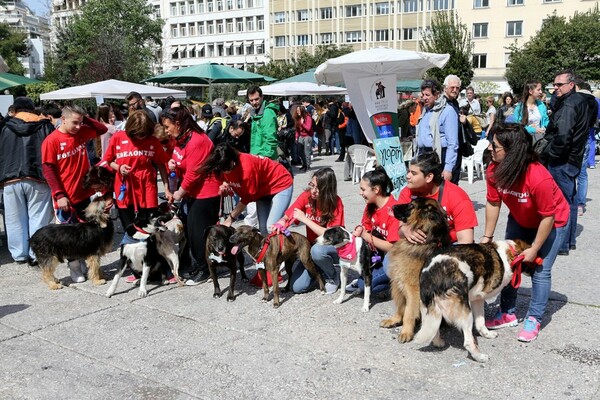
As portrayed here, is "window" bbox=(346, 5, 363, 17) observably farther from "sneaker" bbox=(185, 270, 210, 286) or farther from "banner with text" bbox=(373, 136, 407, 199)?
"sneaker" bbox=(185, 270, 210, 286)

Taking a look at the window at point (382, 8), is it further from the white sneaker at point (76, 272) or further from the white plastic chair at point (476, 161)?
the white sneaker at point (76, 272)

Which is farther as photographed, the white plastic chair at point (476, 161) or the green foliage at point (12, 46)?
the green foliage at point (12, 46)

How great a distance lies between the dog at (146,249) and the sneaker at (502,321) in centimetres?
318

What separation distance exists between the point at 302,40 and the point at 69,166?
75.2 metres

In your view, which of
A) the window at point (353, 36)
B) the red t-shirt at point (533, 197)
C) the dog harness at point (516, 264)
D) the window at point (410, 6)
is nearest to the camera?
the red t-shirt at point (533, 197)

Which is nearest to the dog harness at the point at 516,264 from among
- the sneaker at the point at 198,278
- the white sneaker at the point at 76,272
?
the sneaker at the point at 198,278

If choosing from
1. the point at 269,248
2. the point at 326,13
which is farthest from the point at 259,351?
the point at 326,13

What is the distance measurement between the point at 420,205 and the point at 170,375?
2.16m

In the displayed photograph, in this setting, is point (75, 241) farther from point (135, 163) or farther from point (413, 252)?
point (413, 252)

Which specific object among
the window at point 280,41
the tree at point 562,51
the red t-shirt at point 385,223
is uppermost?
the window at point 280,41

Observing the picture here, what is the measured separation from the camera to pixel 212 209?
5.88m

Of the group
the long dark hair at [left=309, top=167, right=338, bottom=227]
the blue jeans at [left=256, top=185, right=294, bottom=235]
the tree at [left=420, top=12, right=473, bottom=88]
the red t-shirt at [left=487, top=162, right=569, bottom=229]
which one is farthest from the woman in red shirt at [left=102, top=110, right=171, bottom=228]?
the tree at [left=420, top=12, right=473, bottom=88]

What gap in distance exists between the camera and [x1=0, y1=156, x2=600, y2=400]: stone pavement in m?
3.65

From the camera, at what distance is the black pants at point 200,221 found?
19.1 ft
